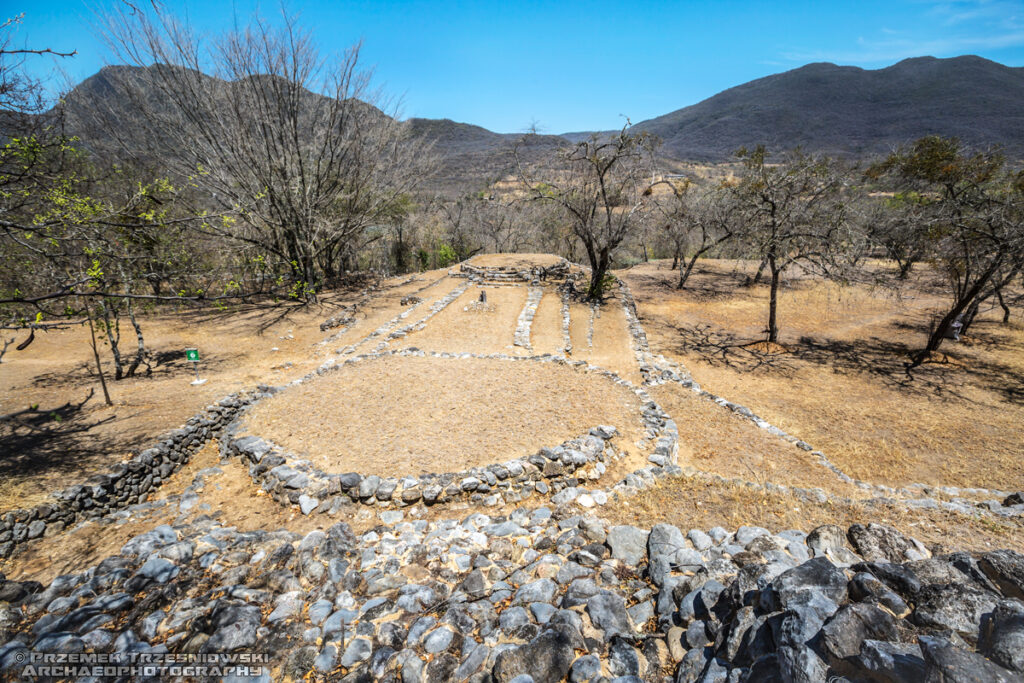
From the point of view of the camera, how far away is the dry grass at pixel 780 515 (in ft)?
14.0

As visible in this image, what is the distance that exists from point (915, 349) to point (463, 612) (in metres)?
16.6

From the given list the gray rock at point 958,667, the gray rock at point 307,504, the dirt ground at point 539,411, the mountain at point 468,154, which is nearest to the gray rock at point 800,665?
the gray rock at point 958,667

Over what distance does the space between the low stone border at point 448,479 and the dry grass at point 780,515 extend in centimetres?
54

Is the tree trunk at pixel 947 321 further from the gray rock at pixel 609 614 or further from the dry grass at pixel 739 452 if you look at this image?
the gray rock at pixel 609 614

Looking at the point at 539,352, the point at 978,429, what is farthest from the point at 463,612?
the point at 978,429

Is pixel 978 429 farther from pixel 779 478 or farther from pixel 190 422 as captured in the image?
pixel 190 422

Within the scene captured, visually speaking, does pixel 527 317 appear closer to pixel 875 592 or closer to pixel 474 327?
pixel 474 327

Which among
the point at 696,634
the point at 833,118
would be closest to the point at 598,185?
the point at 696,634

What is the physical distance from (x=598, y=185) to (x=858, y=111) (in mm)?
121840

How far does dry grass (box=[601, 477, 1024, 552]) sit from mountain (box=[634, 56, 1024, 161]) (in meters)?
71.8

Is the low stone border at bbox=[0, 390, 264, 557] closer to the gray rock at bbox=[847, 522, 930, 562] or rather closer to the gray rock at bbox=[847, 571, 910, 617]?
the gray rock at bbox=[847, 571, 910, 617]

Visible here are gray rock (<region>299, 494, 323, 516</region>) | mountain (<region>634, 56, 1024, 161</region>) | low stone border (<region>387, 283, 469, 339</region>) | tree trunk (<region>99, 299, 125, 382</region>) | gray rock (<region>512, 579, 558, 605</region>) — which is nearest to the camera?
gray rock (<region>512, 579, 558, 605</region>)

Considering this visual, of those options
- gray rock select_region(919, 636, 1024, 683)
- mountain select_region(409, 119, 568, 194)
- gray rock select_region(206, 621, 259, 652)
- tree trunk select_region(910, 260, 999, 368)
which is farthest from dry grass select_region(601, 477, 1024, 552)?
mountain select_region(409, 119, 568, 194)

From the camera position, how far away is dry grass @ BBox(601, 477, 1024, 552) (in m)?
4.25
